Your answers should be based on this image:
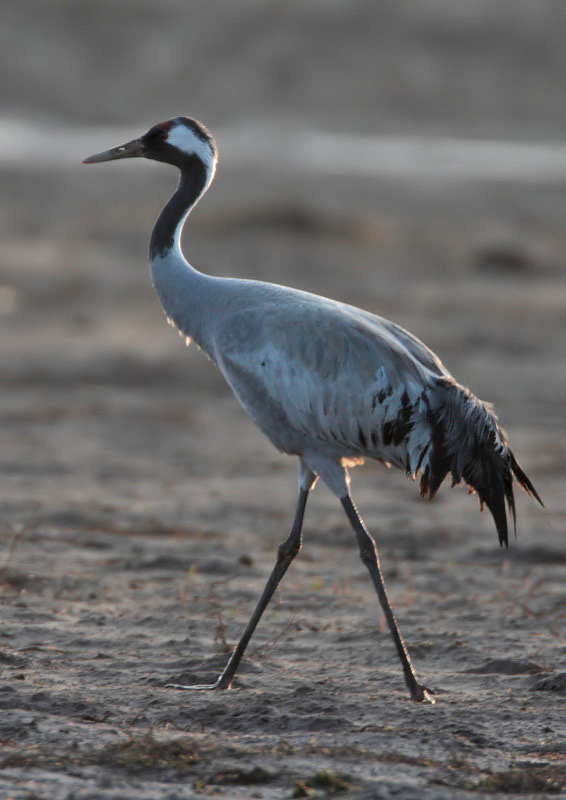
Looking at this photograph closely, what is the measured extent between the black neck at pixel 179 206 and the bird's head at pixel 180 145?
0.07 ft

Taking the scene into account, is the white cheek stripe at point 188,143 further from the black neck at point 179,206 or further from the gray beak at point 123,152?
the gray beak at point 123,152

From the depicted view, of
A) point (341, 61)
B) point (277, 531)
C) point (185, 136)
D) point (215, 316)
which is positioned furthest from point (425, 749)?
point (341, 61)

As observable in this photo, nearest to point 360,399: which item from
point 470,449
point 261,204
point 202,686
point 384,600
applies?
point 470,449

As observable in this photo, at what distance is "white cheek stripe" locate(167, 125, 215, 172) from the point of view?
19.3ft

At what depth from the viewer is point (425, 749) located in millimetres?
4430

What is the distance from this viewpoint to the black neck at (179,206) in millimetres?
5805

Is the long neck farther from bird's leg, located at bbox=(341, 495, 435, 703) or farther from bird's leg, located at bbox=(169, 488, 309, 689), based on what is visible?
bird's leg, located at bbox=(341, 495, 435, 703)

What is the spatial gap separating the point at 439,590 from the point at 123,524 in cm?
189

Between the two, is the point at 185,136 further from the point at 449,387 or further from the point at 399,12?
the point at 399,12

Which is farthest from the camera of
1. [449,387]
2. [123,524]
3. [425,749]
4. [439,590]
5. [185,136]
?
[123,524]

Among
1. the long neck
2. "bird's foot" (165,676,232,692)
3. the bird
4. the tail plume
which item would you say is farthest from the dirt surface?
the long neck

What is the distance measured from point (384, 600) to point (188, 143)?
208cm

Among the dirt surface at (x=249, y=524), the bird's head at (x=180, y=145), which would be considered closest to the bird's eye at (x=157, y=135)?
the bird's head at (x=180, y=145)

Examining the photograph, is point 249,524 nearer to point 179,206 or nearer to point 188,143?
point 179,206
